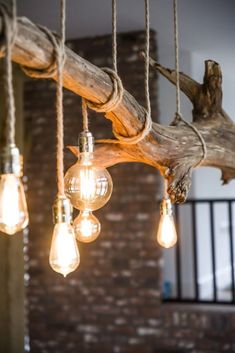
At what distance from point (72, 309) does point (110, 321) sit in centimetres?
38

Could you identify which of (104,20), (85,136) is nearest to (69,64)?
(85,136)

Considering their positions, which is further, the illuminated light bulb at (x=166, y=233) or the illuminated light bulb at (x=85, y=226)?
the illuminated light bulb at (x=166, y=233)

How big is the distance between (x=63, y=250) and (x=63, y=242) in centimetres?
2

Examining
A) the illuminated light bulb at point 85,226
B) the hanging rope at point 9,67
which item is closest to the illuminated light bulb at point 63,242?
the hanging rope at point 9,67

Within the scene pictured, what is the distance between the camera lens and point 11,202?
1.23 metres

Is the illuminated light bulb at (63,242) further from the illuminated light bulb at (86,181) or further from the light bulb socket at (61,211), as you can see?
the illuminated light bulb at (86,181)

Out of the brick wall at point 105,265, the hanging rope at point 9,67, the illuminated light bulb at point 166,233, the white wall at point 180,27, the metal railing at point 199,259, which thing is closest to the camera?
the hanging rope at point 9,67

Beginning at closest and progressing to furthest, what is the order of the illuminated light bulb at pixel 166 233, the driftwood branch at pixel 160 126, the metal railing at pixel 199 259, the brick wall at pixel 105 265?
the driftwood branch at pixel 160 126 < the illuminated light bulb at pixel 166 233 < the brick wall at pixel 105 265 < the metal railing at pixel 199 259

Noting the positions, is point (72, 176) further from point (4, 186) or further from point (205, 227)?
point (205, 227)

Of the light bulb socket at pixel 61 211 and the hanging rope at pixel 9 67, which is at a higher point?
the hanging rope at pixel 9 67

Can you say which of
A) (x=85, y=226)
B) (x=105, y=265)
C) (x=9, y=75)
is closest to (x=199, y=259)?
(x=105, y=265)

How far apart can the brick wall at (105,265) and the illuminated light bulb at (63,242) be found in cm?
334

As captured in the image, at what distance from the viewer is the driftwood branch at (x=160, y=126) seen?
132 cm

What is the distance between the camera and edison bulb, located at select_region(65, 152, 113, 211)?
1.78 m
